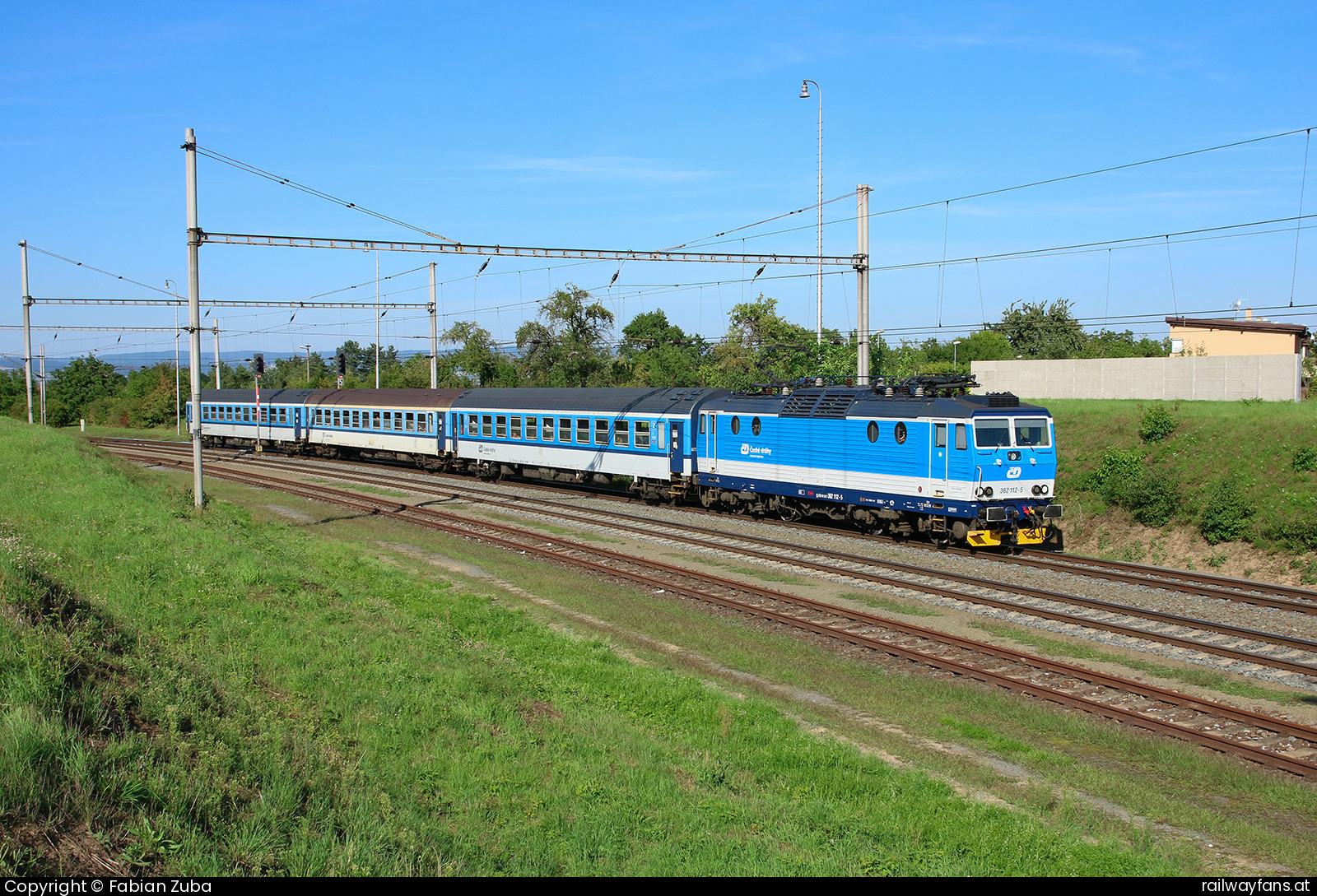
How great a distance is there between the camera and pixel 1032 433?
2088 centimetres

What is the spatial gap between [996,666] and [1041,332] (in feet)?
209

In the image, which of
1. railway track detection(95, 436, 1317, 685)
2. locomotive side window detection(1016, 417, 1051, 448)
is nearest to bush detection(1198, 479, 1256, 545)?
locomotive side window detection(1016, 417, 1051, 448)

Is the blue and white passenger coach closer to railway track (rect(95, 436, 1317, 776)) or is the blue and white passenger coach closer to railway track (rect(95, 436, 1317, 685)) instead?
railway track (rect(95, 436, 1317, 685))

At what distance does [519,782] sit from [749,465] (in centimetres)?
1953

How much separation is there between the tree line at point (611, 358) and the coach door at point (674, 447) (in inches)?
600

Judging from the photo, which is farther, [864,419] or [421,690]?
[864,419]

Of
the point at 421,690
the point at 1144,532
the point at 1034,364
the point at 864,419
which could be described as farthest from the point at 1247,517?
the point at 421,690

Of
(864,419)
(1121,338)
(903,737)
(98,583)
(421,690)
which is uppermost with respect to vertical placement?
(1121,338)

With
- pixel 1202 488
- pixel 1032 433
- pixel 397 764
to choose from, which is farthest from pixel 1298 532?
pixel 397 764

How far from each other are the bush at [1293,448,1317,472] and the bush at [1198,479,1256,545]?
1430 mm

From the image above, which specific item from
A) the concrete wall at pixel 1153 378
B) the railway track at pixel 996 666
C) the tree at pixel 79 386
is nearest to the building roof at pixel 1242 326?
the concrete wall at pixel 1153 378

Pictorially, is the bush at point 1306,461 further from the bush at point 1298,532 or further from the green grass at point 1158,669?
the green grass at point 1158,669

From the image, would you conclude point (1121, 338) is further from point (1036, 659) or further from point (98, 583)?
point (98, 583)

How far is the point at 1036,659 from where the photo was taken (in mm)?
12477
